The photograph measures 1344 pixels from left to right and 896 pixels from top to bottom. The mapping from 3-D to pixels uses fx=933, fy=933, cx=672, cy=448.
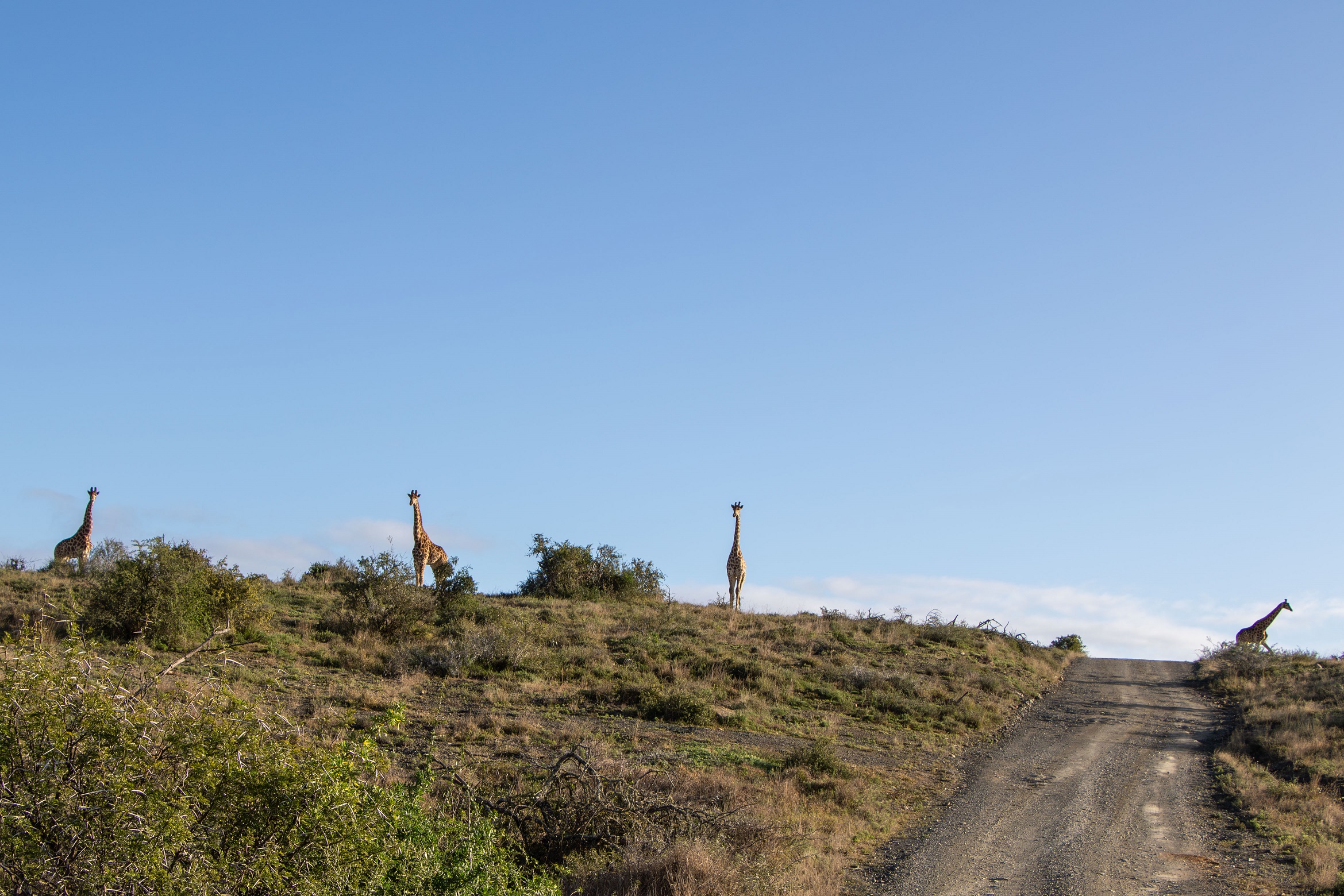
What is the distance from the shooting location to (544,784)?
33.7ft

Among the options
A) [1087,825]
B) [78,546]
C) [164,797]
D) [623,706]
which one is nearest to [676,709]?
[623,706]

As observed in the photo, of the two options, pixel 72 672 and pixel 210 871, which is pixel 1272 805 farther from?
pixel 72 672

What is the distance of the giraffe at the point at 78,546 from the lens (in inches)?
1115

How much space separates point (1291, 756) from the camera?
17375 mm

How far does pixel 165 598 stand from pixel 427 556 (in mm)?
10773

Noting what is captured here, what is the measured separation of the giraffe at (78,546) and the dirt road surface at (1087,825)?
2602 cm

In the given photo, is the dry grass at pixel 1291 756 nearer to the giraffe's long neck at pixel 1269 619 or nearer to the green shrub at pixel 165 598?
the giraffe's long neck at pixel 1269 619

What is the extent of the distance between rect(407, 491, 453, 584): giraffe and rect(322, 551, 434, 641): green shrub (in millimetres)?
3834

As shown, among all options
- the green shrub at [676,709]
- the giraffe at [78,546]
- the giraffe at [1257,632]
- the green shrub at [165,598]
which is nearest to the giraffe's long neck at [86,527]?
the giraffe at [78,546]

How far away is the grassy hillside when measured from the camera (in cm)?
1011

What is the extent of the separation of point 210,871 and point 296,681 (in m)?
13.4

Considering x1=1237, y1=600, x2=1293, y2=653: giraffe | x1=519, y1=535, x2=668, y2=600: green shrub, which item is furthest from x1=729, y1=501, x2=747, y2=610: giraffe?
x1=1237, y1=600, x2=1293, y2=653: giraffe

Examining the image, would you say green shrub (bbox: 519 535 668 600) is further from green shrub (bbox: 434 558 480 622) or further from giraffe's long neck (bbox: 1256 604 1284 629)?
giraffe's long neck (bbox: 1256 604 1284 629)

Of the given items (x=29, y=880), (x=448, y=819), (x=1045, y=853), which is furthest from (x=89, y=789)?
(x=1045, y=853)
